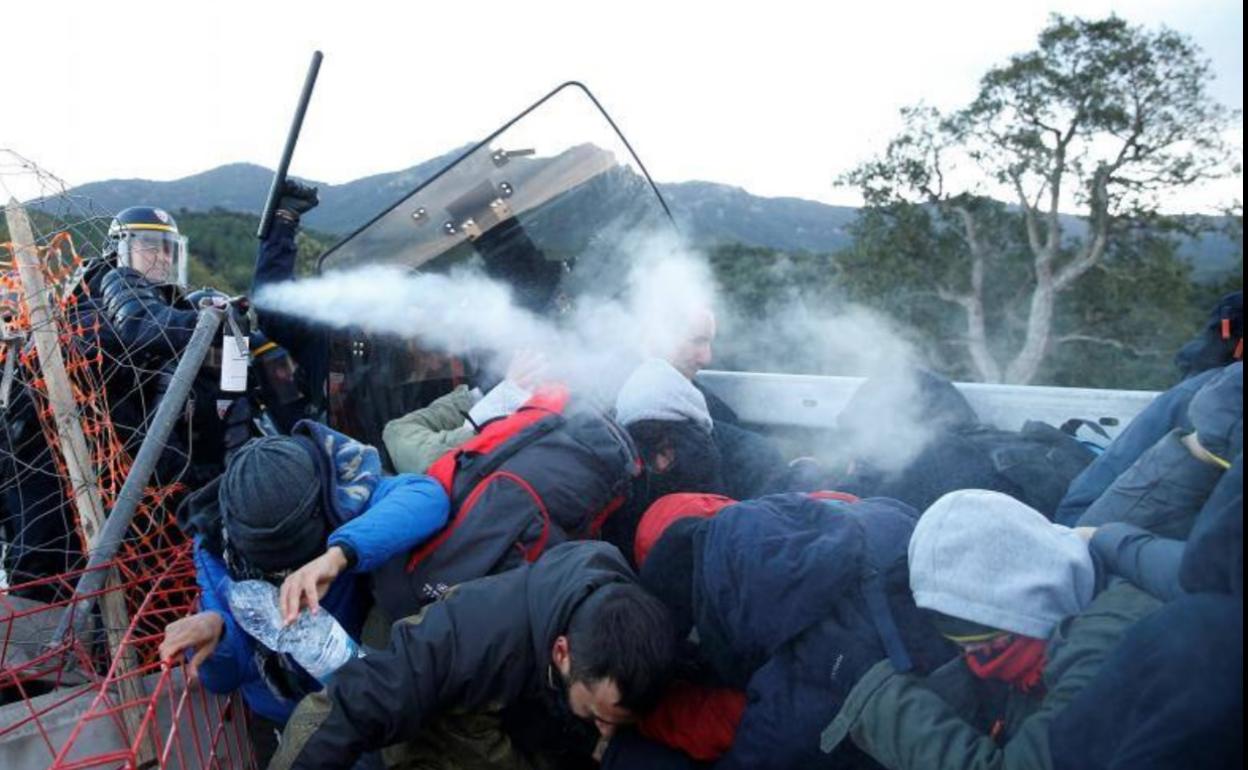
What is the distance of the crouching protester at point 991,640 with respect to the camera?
163cm

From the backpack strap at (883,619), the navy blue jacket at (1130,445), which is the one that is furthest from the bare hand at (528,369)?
the navy blue jacket at (1130,445)

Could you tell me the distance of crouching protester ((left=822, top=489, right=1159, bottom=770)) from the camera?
5.36 feet

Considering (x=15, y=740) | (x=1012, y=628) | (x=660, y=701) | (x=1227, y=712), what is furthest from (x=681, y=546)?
(x=15, y=740)

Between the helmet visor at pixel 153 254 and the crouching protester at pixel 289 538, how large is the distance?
1522mm

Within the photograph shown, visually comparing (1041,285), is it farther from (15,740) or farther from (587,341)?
(15,740)

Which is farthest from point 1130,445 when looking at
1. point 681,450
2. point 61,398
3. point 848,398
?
point 61,398

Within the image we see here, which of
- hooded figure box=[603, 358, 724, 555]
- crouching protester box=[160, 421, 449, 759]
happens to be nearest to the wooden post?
crouching protester box=[160, 421, 449, 759]

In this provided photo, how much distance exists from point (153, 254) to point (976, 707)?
12.3 ft

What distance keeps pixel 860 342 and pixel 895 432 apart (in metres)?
1.86

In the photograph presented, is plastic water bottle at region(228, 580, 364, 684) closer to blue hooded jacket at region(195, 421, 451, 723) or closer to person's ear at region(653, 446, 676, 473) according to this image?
blue hooded jacket at region(195, 421, 451, 723)

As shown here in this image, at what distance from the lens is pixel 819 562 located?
1960 millimetres

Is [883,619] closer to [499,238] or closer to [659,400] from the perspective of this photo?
[659,400]

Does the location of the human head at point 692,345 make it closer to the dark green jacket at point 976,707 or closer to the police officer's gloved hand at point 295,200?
the police officer's gloved hand at point 295,200

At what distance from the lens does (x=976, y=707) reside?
5.92 ft
